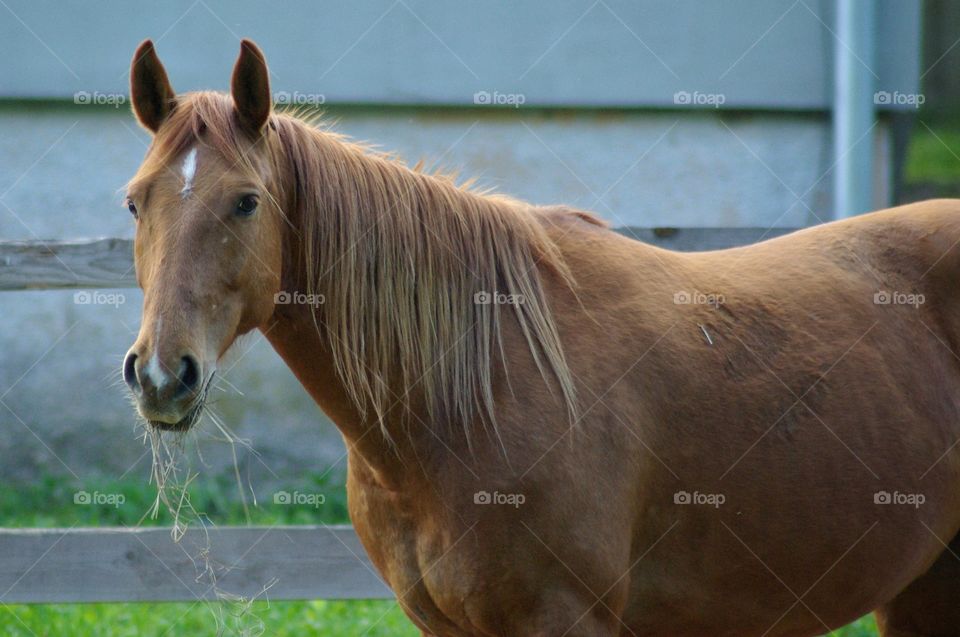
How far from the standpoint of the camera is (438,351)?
2.79 meters

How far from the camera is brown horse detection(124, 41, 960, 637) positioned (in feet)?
8.44

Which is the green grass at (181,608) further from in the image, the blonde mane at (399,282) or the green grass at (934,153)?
the green grass at (934,153)

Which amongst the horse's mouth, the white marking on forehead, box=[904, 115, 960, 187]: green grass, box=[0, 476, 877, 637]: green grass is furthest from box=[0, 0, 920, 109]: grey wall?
the horse's mouth

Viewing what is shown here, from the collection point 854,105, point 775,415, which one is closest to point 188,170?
point 775,415

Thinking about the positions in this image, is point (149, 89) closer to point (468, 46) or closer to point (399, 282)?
point (399, 282)

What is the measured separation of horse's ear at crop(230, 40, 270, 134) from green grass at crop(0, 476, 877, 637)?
2.06m

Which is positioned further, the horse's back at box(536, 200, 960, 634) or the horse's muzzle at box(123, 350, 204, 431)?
the horse's back at box(536, 200, 960, 634)

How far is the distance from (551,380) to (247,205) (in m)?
0.93

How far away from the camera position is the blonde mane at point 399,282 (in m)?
2.72

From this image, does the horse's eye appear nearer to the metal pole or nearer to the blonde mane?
the blonde mane

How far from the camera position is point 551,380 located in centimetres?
276

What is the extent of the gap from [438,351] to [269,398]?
14.7 feet

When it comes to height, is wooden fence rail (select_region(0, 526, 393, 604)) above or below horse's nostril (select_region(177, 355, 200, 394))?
below

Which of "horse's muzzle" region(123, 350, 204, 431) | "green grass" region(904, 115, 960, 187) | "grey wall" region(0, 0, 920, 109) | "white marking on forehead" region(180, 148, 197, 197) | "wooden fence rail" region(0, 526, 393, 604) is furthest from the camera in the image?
"green grass" region(904, 115, 960, 187)
